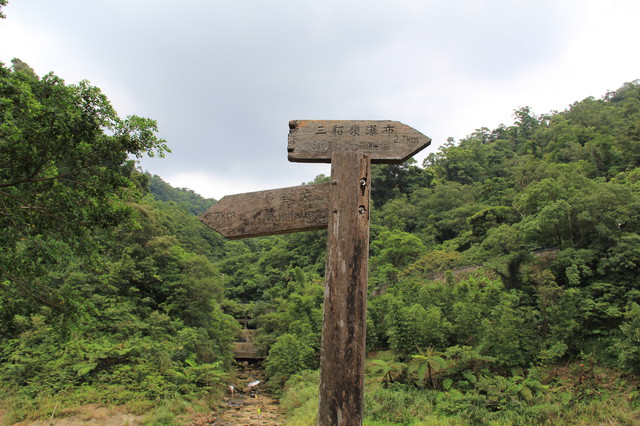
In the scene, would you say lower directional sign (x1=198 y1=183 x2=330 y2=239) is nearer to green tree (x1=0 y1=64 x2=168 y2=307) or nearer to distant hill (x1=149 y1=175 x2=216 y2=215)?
green tree (x1=0 y1=64 x2=168 y2=307)

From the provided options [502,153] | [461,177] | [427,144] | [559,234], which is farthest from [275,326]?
[502,153]

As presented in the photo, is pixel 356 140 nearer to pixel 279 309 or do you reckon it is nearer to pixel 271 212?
pixel 271 212

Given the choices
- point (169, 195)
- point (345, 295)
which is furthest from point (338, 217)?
point (169, 195)

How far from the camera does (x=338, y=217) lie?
2387mm

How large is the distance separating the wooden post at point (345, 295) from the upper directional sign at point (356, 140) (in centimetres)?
11

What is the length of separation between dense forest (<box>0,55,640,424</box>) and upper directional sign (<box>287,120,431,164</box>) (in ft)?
10.9

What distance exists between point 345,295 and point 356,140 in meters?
1.10

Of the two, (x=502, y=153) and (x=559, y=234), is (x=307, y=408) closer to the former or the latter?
(x=559, y=234)

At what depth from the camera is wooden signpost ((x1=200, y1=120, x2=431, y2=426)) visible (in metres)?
2.10

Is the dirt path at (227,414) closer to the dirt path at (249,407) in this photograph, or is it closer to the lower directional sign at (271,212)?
the dirt path at (249,407)

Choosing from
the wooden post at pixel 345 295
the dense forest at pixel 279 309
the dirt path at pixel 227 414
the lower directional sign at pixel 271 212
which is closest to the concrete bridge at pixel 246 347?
the dense forest at pixel 279 309

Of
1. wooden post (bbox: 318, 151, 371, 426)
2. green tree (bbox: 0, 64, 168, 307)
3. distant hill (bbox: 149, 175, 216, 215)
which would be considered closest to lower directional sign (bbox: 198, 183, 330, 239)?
A: wooden post (bbox: 318, 151, 371, 426)

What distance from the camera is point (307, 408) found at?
396 inches

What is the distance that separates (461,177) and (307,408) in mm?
33302
